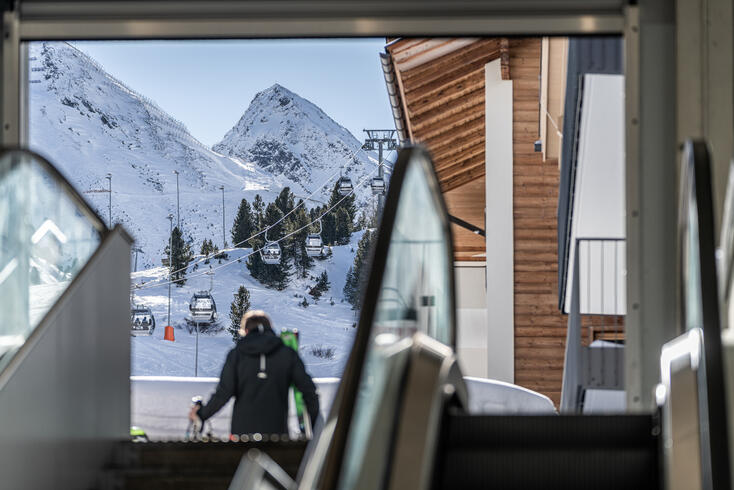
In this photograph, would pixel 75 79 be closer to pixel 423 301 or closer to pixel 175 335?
pixel 175 335

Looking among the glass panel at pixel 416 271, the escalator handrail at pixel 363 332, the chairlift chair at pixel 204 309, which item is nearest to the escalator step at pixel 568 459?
the glass panel at pixel 416 271

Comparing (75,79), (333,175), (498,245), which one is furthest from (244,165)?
(498,245)

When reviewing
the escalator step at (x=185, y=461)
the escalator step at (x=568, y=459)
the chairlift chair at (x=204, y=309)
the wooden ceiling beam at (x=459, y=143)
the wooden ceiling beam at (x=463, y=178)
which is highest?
the wooden ceiling beam at (x=459, y=143)

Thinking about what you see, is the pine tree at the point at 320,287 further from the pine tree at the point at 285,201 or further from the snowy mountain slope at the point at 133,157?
the snowy mountain slope at the point at 133,157

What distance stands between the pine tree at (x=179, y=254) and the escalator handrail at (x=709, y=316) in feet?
39.1

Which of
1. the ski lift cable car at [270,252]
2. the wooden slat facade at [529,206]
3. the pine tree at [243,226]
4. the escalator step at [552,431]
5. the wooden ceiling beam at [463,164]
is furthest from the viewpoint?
the wooden ceiling beam at [463,164]

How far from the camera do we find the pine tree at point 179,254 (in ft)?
48.0

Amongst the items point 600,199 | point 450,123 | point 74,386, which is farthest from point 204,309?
point 74,386

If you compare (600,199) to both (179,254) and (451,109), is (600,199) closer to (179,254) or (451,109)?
(451,109)

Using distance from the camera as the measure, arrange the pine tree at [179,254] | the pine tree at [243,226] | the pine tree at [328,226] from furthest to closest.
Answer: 1. the pine tree at [328,226]
2. the pine tree at [243,226]
3. the pine tree at [179,254]

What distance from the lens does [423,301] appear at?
155 inches

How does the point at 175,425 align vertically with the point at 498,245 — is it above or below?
below

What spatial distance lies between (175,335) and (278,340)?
352 inches

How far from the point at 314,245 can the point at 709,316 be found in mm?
12744
